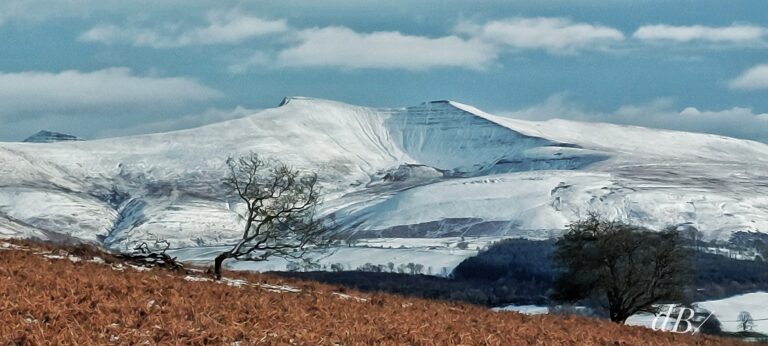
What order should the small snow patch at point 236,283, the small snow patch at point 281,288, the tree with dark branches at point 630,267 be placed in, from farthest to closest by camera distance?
the tree with dark branches at point 630,267
the small snow patch at point 281,288
the small snow patch at point 236,283

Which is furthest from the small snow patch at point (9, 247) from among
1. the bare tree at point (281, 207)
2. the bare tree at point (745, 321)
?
the bare tree at point (745, 321)

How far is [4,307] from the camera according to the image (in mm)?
15477

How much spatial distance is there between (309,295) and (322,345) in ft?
25.8

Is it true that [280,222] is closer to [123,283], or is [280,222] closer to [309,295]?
[309,295]

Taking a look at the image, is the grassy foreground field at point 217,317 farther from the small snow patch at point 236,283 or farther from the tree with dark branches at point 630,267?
the tree with dark branches at point 630,267

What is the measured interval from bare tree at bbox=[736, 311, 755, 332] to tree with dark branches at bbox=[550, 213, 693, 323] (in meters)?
106

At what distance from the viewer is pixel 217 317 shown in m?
16.5

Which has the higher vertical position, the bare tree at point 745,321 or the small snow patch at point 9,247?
the small snow patch at point 9,247

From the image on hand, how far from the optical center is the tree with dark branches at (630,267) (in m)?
60.7

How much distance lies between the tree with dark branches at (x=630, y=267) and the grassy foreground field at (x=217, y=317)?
1418 inches

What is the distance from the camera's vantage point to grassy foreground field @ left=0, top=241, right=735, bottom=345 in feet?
48.4

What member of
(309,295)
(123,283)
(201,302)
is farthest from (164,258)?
(201,302)

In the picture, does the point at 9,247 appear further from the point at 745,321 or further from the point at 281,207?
the point at 745,321

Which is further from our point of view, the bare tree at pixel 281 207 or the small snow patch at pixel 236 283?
the bare tree at pixel 281 207
